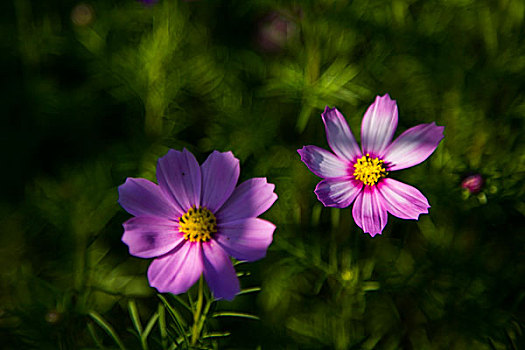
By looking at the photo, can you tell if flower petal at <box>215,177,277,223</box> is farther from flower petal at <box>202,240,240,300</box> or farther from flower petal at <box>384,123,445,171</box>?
flower petal at <box>384,123,445,171</box>

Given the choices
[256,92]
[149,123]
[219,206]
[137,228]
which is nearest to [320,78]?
[256,92]

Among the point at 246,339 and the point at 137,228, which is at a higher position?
the point at 137,228

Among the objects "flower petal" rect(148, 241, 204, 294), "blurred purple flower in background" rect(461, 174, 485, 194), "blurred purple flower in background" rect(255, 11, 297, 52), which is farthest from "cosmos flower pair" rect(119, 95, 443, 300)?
"blurred purple flower in background" rect(255, 11, 297, 52)

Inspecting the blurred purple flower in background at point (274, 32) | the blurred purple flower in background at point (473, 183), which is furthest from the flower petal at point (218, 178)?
the blurred purple flower in background at point (274, 32)

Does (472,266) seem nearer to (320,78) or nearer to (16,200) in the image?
(320,78)

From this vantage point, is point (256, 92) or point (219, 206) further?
point (256, 92)

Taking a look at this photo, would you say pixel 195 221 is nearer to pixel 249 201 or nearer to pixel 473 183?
pixel 249 201
